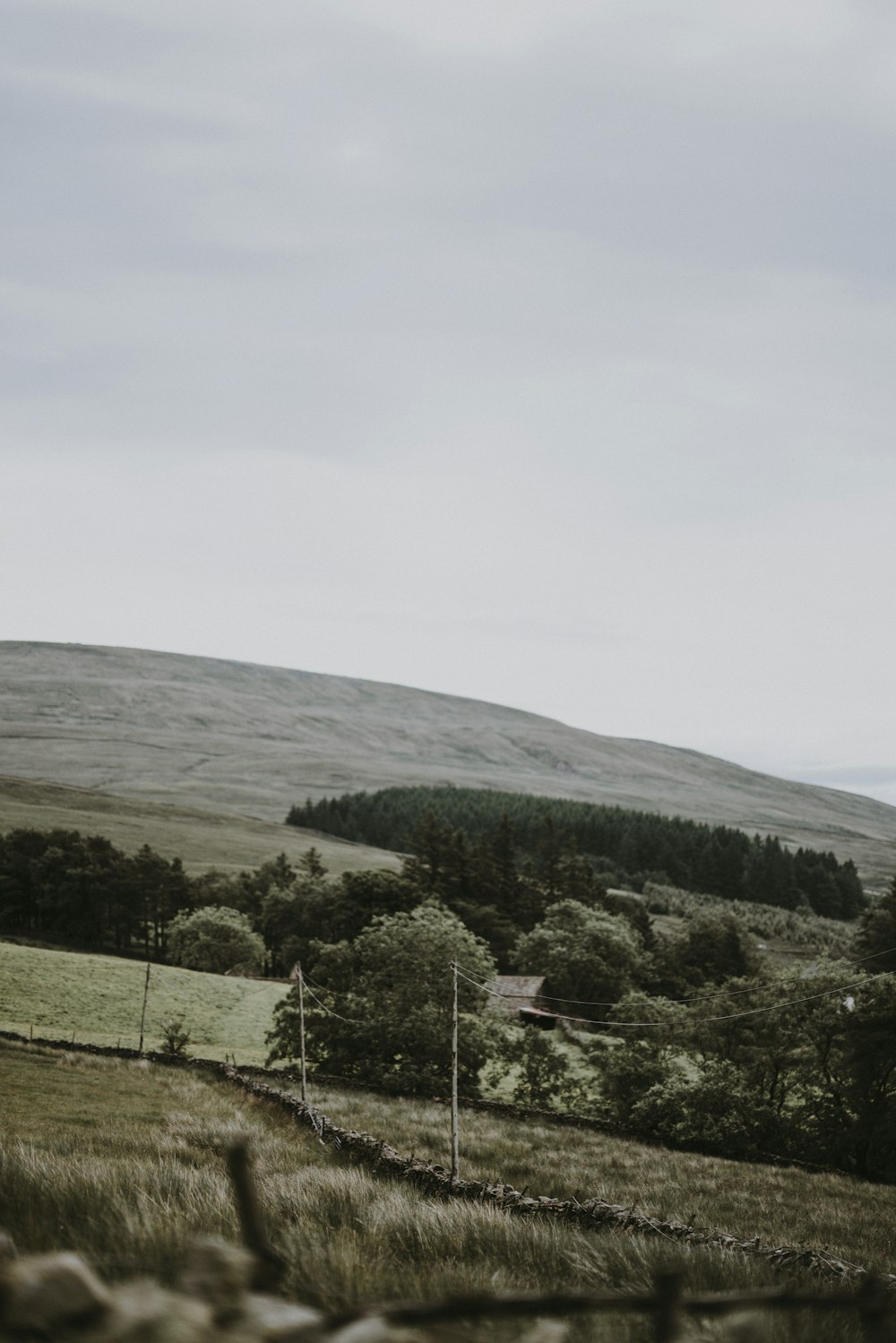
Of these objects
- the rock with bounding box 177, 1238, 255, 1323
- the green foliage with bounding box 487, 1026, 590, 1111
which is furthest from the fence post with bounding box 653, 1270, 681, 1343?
the green foliage with bounding box 487, 1026, 590, 1111

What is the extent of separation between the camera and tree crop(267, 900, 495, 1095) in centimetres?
4803

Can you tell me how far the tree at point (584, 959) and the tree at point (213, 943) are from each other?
28575 mm

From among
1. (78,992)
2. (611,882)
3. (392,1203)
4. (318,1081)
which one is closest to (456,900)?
(78,992)

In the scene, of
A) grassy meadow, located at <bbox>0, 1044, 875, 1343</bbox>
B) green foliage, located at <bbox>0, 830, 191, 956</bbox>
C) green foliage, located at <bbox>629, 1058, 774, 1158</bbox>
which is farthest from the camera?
green foliage, located at <bbox>0, 830, 191, 956</bbox>

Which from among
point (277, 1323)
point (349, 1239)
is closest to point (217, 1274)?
point (277, 1323)

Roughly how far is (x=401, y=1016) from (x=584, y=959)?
143ft

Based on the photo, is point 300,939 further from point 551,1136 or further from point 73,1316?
point 73,1316

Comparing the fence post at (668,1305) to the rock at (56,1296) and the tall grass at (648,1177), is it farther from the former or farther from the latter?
the tall grass at (648,1177)

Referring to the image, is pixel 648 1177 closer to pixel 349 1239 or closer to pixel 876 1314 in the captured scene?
pixel 349 1239

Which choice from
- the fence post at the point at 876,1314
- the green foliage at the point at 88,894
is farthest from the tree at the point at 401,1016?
the green foliage at the point at 88,894

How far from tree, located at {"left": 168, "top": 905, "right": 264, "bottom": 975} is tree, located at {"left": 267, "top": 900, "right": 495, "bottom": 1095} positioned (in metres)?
42.7

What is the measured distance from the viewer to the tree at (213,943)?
91812mm

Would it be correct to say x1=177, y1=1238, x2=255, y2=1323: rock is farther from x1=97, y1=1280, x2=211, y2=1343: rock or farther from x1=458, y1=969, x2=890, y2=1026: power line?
x1=458, y1=969, x2=890, y2=1026: power line

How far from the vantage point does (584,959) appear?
8875 cm
